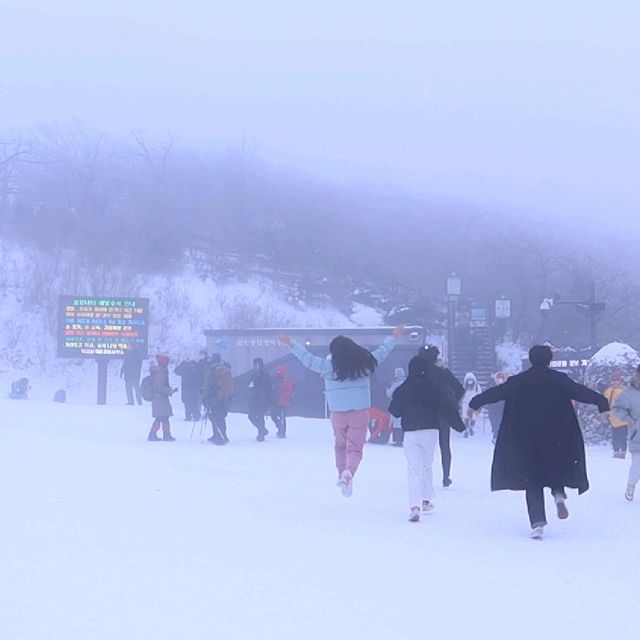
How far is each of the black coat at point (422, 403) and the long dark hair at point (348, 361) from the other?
69 cm

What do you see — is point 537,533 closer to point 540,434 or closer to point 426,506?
point 540,434

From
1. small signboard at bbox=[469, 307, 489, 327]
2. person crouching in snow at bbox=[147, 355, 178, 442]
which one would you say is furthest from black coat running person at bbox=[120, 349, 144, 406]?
small signboard at bbox=[469, 307, 489, 327]

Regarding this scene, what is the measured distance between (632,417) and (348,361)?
3.38 m

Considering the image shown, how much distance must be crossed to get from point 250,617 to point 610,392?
48.9 feet

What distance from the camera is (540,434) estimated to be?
10.0 metres

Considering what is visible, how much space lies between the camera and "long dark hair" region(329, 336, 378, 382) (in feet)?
39.6

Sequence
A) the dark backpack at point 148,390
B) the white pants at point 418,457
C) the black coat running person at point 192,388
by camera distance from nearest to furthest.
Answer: the white pants at point 418,457 < the dark backpack at point 148,390 < the black coat running person at point 192,388

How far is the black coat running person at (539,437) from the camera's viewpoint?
9.97 meters

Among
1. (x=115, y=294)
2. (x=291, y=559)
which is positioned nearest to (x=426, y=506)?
(x=291, y=559)

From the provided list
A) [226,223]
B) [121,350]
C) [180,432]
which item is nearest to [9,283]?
[226,223]

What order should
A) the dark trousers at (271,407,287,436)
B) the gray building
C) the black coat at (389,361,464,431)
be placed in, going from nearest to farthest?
the black coat at (389,361,464,431)
the dark trousers at (271,407,287,436)
the gray building

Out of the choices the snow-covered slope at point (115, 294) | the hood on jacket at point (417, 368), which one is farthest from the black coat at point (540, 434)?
the snow-covered slope at point (115, 294)

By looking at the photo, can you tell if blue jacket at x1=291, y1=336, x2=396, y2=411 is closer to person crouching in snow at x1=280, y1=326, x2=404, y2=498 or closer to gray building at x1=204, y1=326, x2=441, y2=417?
person crouching in snow at x1=280, y1=326, x2=404, y2=498

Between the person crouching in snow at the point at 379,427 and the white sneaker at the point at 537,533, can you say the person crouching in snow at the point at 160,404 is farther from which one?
the white sneaker at the point at 537,533
